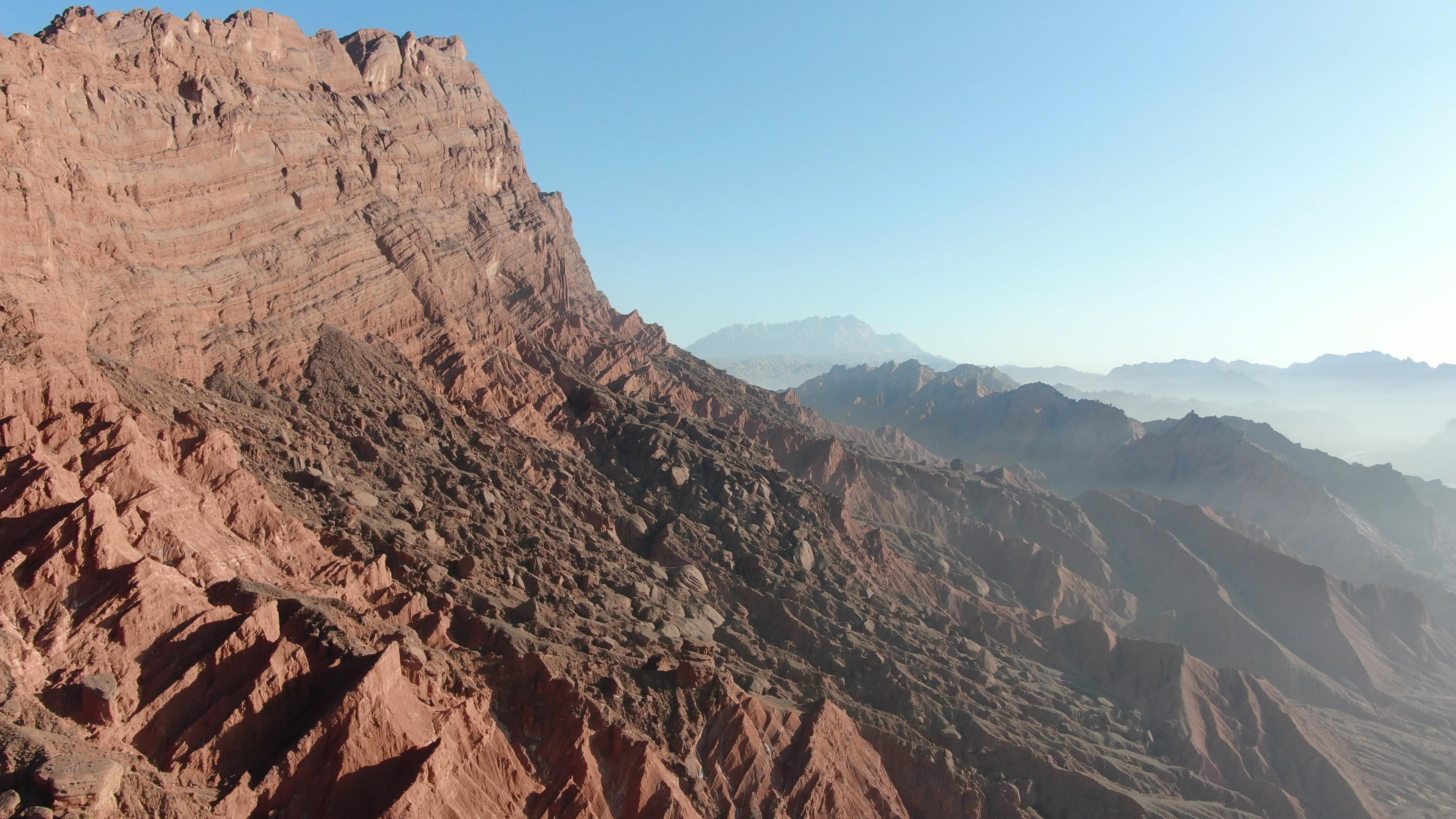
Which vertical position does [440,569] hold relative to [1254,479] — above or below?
below

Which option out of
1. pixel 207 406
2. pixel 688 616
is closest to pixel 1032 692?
pixel 688 616

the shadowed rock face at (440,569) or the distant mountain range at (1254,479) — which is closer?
the shadowed rock face at (440,569)

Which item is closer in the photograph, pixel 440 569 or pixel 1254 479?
pixel 440 569

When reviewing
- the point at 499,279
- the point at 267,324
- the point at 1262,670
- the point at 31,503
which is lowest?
the point at 1262,670

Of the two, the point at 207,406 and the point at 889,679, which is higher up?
the point at 207,406

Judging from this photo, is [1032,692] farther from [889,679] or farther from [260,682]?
[260,682]

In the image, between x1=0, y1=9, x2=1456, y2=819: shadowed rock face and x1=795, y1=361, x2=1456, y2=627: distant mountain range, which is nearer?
x1=0, y1=9, x2=1456, y2=819: shadowed rock face

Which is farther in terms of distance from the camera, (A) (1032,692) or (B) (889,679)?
(A) (1032,692)

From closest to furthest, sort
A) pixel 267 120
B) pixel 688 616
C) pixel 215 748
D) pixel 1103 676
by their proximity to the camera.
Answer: pixel 215 748, pixel 688 616, pixel 267 120, pixel 1103 676
